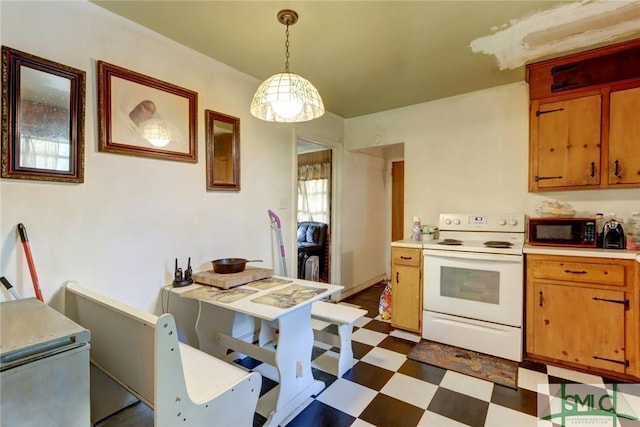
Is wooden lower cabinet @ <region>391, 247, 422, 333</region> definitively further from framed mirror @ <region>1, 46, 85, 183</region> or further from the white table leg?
framed mirror @ <region>1, 46, 85, 183</region>

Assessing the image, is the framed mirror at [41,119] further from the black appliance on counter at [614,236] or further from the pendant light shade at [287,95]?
the black appliance on counter at [614,236]

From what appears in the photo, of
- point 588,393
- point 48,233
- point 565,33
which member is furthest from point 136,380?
point 565,33

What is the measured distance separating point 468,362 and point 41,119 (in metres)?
3.10

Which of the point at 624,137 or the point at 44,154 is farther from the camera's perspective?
the point at 624,137

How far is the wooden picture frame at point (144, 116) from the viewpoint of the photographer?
176cm

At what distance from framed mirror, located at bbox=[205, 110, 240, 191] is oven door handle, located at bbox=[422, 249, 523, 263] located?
1773mm

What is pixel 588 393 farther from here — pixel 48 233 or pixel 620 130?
pixel 48 233

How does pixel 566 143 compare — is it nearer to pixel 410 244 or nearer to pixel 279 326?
Result: pixel 410 244

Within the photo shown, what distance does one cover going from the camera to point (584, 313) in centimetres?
208

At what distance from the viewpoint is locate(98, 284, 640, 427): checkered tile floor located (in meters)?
1.65

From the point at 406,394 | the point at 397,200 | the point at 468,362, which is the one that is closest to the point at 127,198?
the point at 406,394

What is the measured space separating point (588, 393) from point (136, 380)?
257 centimetres

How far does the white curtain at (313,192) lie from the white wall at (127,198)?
6.97 ft

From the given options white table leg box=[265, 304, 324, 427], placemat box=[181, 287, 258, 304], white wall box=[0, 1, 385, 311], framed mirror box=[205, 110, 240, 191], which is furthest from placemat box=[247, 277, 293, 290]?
framed mirror box=[205, 110, 240, 191]
